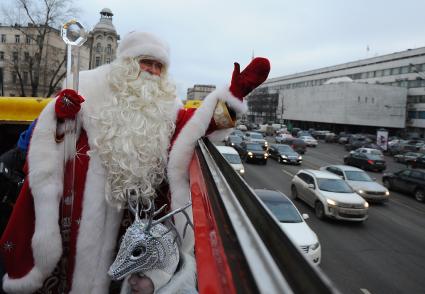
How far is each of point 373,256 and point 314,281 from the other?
30.5ft

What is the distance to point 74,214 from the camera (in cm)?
210

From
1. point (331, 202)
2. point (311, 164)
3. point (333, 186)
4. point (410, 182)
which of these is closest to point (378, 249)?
point (331, 202)

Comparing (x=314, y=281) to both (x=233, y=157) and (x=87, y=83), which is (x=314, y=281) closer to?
Answer: (x=87, y=83)

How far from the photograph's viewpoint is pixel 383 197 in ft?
48.4

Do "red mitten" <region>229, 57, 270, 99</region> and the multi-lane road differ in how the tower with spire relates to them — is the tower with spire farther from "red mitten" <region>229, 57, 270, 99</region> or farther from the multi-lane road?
the multi-lane road

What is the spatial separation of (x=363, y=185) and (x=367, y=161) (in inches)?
467

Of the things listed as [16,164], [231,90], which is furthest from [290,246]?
[16,164]

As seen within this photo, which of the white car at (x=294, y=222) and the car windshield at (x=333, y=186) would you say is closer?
the white car at (x=294, y=222)

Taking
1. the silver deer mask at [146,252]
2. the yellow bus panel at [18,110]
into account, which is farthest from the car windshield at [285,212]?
the silver deer mask at [146,252]

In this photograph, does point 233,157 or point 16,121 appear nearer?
point 16,121

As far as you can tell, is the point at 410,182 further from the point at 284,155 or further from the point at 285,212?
the point at 285,212

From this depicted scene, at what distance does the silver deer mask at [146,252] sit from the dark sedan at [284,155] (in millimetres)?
23489

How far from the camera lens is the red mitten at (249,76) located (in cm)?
186

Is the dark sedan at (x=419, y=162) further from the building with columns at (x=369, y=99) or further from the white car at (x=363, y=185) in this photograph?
the building with columns at (x=369, y=99)
